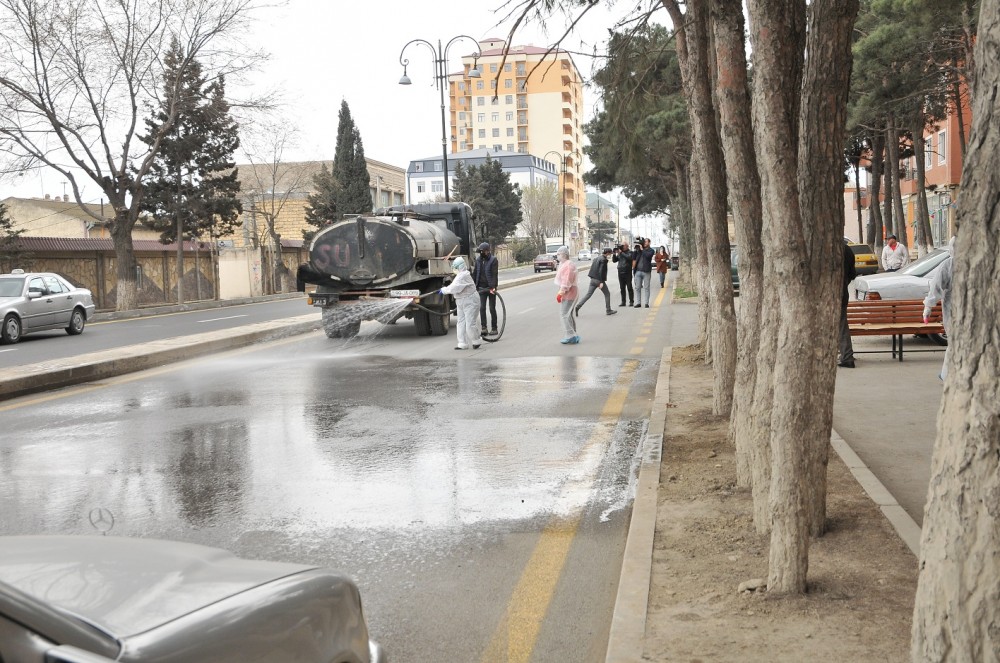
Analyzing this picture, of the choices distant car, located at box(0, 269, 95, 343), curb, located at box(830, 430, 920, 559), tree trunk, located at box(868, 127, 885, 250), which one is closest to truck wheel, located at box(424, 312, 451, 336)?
distant car, located at box(0, 269, 95, 343)

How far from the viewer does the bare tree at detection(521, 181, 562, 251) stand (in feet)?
380

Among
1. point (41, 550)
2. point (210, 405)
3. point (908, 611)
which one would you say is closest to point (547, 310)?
point (210, 405)

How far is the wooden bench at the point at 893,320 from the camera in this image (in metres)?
13.7

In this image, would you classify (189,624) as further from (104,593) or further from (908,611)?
(908,611)

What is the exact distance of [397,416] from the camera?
10.4 m

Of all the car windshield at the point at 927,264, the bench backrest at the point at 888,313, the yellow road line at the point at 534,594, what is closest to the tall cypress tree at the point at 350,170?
the car windshield at the point at 927,264

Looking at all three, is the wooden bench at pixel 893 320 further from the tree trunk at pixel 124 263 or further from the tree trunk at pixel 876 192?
the tree trunk at pixel 876 192

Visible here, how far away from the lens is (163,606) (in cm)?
209

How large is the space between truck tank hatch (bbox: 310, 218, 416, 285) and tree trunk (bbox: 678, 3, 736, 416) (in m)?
10.9

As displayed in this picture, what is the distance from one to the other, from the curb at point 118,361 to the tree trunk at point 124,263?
1494cm

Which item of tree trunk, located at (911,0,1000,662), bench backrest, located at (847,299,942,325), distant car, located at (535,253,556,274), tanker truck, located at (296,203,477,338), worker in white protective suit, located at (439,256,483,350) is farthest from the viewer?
distant car, located at (535,253,556,274)

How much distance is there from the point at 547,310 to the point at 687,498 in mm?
21026

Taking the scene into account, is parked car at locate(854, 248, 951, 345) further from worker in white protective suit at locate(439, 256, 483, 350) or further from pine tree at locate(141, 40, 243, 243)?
pine tree at locate(141, 40, 243, 243)

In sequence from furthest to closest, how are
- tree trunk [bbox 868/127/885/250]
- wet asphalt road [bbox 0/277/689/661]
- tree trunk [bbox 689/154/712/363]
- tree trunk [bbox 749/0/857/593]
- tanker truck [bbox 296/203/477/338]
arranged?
1. tree trunk [bbox 868/127/885/250]
2. tanker truck [bbox 296/203/477/338]
3. tree trunk [bbox 689/154/712/363]
4. wet asphalt road [bbox 0/277/689/661]
5. tree trunk [bbox 749/0/857/593]
